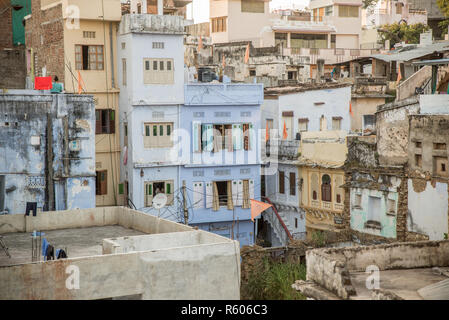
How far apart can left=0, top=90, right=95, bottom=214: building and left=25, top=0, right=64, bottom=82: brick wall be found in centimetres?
481

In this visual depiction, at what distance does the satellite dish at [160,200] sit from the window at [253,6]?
89.0ft

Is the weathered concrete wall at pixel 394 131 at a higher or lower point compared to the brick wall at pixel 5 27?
lower

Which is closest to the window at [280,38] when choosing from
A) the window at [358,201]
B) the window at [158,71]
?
the window at [158,71]

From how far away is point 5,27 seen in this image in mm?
40375

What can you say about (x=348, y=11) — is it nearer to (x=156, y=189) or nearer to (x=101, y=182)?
(x=156, y=189)

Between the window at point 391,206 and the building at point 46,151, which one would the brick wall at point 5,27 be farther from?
the window at point 391,206

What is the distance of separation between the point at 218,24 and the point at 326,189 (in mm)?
25417

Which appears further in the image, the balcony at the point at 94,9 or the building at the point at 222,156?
the building at the point at 222,156

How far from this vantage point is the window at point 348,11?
61188mm

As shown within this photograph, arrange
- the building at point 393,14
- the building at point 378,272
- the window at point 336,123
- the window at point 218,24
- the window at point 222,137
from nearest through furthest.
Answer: the building at point 378,272, the window at point 222,137, the window at point 336,123, the window at point 218,24, the building at point 393,14

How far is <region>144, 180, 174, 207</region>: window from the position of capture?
115 feet

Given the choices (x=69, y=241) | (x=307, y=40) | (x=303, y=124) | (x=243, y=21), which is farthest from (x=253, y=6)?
(x=69, y=241)

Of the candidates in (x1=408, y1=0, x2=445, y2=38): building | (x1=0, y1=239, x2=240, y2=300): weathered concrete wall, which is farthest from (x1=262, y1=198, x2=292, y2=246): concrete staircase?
(x1=408, y1=0, x2=445, y2=38): building
